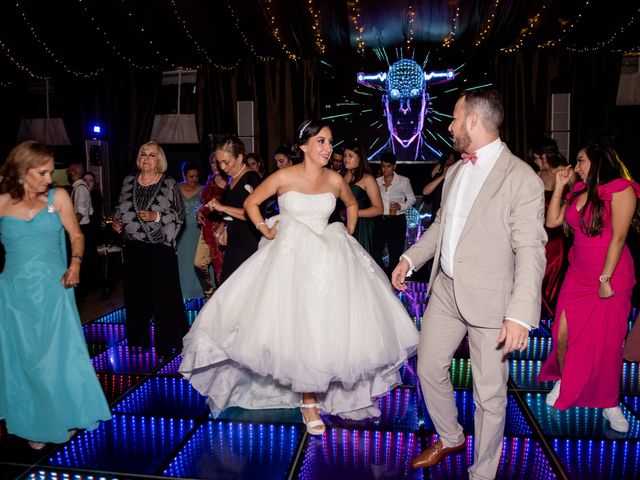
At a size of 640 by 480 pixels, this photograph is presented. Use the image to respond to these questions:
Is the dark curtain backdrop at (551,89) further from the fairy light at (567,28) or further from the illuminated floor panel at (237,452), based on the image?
the illuminated floor panel at (237,452)

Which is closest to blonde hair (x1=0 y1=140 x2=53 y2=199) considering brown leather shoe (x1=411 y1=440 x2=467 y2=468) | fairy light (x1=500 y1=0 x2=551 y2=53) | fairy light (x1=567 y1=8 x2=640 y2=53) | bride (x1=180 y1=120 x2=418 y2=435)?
bride (x1=180 y1=120 x2=418 y2=435)

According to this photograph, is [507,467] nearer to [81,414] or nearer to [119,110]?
[81,414]

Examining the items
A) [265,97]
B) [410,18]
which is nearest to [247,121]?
[265,97]

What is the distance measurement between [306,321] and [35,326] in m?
1.38

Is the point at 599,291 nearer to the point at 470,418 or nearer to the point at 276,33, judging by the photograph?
the point at 470,418

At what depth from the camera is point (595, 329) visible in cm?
318

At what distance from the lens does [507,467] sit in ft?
8.77

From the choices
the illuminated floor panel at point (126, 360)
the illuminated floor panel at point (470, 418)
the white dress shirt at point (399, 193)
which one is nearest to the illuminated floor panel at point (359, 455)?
the illuminated floor panel at point (470, 418)

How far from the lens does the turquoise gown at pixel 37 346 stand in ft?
9.32

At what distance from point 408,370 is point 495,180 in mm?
2057

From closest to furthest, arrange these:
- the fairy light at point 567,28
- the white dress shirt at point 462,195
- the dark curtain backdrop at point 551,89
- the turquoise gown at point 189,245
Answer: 1. the white dress shirt at point 462,195
2. the turquoise gown at point 189,245
3. the fairy light at point 567,28
4. the dark curtain backdrop at point 551,89

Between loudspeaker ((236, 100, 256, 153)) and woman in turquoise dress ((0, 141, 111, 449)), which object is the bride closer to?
woman in turquoise dress ((0, 141, 111, 449))

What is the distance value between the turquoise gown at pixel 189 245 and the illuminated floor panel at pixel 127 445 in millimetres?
3042

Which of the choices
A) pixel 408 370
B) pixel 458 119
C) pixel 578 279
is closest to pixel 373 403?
pixel 408 370
